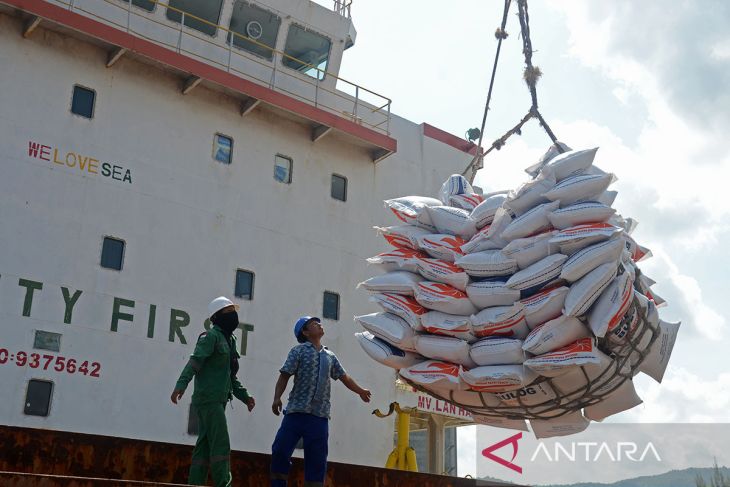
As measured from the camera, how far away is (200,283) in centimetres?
1270

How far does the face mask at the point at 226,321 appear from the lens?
20.3 ft

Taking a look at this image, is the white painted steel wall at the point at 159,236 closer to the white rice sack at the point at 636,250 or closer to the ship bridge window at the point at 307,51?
the ship bridge window at the point at 307,51

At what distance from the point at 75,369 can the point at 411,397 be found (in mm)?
5939

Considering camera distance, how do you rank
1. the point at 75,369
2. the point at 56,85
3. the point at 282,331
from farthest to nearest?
the point at 282,331, the point at 56,85, the point at 75,369

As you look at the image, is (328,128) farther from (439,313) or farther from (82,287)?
(439,313)

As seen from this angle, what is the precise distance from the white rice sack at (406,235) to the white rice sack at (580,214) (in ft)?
4.70

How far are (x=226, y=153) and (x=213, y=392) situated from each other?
8.05 meters

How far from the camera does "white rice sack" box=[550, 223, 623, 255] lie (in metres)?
6.70

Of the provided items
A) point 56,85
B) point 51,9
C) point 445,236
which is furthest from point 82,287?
point 445,236

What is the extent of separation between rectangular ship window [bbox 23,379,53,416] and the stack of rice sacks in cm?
521

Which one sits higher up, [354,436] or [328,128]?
[328,128]

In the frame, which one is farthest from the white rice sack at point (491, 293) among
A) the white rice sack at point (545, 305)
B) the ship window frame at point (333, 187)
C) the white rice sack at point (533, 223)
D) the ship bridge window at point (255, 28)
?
the ship bridge window at point (255, 28)

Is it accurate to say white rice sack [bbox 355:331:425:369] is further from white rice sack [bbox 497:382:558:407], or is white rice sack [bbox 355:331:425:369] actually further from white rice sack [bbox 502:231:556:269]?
white rice sack [bbox 502:231:556:269]

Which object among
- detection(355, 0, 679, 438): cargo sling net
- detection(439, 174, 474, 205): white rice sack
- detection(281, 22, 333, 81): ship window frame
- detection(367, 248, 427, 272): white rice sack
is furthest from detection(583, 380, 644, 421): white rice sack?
detection(281, 22, 333, 81): ship window frame
